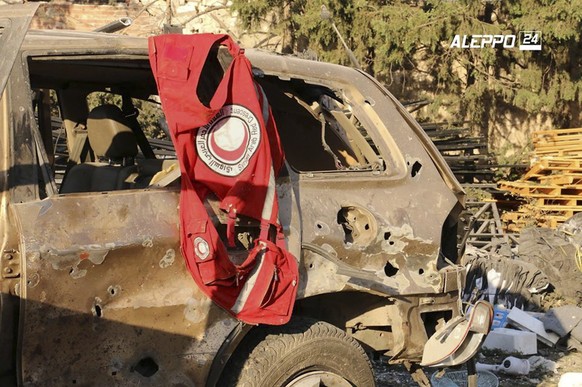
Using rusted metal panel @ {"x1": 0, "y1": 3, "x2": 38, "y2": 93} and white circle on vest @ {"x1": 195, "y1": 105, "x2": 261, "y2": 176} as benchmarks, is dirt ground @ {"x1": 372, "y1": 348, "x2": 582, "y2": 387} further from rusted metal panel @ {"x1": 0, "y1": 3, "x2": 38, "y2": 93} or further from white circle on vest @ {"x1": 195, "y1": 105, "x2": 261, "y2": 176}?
rusted metal panel @ {"x1": 0, "y1": 3, "x2": 38, "y2": 93}

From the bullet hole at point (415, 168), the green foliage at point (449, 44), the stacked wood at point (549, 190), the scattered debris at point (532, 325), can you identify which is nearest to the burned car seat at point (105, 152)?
the bullet hole at point (415, 168)

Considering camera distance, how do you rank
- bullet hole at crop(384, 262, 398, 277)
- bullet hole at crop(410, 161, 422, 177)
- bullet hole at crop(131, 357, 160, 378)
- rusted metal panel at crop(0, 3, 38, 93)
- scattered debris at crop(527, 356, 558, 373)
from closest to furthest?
rusted metal panel at crop(0, 3, 38, 93) → bullet hole at crop(131, 357, 160, 378) → bullet hole at crop(384, 262, 398, 277) → bullet hole at crop(410, 161, 422, 177) → scattered debris at crop(527, 356, 558, 373)

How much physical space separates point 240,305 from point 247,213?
40 cm

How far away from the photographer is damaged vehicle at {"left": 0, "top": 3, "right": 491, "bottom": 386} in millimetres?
3096

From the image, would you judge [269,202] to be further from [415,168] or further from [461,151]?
[461,151]

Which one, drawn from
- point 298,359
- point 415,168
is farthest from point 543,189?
point 298,359

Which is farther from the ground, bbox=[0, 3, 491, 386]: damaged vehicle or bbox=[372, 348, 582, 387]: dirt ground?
bbox=[0, 3, 491, 386]: damaged vehicle

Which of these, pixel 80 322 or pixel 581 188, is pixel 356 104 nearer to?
pixel 80 322

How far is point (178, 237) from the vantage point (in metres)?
3.39

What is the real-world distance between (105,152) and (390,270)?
1.93 metres

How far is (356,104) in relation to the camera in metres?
4.30

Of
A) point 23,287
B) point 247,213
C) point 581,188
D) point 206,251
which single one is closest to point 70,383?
point 23,287

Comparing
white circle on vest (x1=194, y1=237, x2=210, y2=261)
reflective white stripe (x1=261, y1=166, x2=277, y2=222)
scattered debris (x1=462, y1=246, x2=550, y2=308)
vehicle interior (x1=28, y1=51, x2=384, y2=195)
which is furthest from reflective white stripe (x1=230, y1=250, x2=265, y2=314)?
scattered debris (x1=462, y1=246, x2=550, y2=308)

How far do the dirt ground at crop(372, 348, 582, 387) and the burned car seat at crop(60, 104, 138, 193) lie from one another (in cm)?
231
